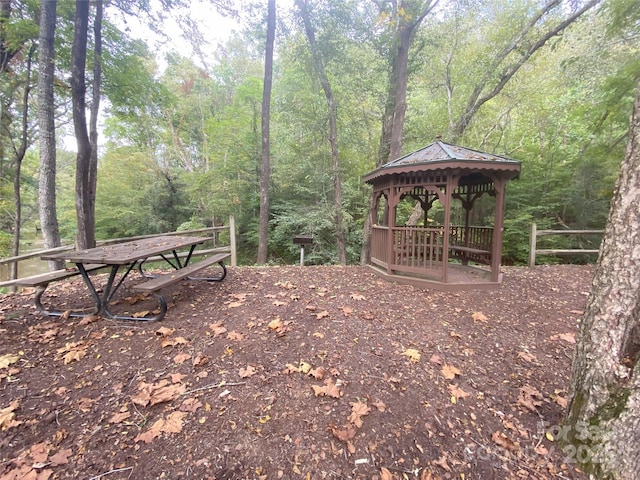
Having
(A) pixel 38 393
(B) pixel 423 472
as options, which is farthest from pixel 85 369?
(B) pixel 423 472

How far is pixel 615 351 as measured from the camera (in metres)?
1.68

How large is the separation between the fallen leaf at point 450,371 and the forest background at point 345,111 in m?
7.28

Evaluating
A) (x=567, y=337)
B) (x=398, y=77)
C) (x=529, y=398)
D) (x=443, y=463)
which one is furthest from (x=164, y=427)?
(x=398, y=77)

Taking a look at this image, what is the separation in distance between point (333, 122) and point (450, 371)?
8.65 meters

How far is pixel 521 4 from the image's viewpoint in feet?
26.8

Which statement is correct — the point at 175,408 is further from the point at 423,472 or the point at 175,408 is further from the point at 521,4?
the point at 521,4

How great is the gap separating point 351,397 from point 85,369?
237cm

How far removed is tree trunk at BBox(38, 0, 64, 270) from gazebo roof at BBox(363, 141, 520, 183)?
6.11 metres

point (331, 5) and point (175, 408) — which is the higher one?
point (331, 5)

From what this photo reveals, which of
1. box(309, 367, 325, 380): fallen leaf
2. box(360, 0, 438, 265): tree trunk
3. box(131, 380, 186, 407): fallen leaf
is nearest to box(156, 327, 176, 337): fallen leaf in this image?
box(131, 380, 186, 407): fallen leaf

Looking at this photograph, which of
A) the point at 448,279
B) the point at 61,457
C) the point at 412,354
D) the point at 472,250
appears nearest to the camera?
the point at 61,457

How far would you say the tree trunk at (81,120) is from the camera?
5.22 meters

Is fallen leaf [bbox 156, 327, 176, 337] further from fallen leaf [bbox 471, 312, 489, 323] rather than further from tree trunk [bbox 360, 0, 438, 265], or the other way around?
tree trunk [bbox 360, 0, 438, 265]

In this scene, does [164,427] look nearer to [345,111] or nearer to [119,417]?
[119,417]
